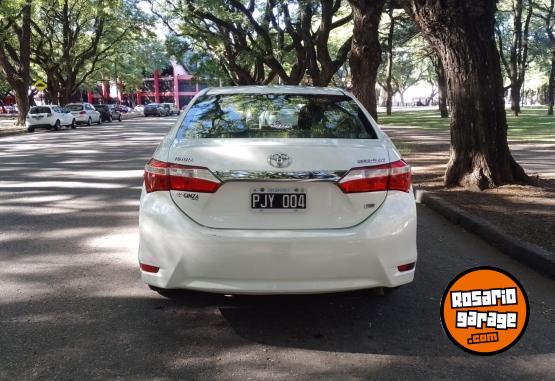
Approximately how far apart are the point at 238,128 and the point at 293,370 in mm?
1664

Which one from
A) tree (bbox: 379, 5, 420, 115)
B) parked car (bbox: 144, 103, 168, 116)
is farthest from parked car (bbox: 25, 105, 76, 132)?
parked car (bbox: 144, 103, 168, 116)

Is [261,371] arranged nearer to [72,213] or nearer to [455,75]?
[72,213]

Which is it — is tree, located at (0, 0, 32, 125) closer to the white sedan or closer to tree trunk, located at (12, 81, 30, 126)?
tree trunk, located at (12, 81, 30, 126)

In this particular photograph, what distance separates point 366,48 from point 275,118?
1017 cm

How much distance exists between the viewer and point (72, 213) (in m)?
7.58

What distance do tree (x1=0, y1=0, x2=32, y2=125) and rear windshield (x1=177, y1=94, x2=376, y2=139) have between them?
28.1 m

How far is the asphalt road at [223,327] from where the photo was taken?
3.17m

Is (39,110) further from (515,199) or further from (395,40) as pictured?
(515,199)

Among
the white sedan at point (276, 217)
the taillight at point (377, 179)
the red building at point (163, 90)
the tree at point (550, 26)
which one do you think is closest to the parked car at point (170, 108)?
the red building at point (163, 90)

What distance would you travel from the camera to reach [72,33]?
4000cm

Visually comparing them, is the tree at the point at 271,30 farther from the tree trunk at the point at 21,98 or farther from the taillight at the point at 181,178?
the taillight at the point at 181,178

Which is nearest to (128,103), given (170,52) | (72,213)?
(170,52)

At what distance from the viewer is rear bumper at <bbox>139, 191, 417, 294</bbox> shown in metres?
3.31

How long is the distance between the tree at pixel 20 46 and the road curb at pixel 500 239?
89.6ft
